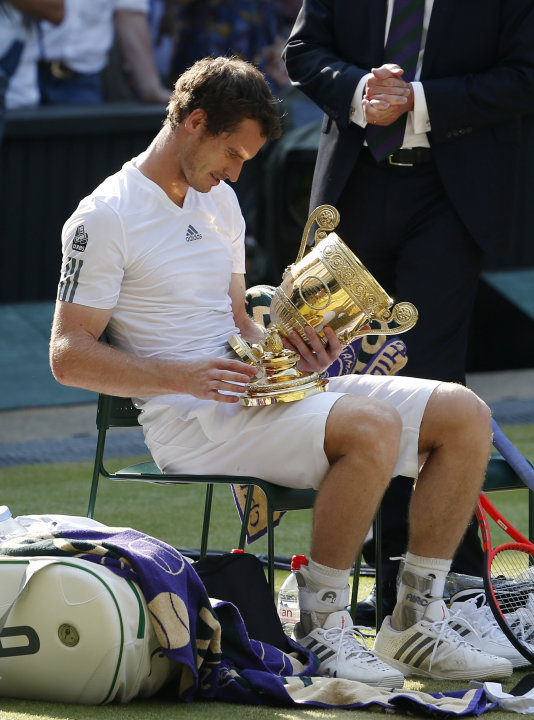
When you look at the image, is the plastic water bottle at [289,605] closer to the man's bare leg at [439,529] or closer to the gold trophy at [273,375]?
the man's bare leg at [439,529]

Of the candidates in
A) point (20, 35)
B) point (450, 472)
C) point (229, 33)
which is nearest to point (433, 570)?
point (450, 472)

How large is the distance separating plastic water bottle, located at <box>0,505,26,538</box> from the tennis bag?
0.24 meters

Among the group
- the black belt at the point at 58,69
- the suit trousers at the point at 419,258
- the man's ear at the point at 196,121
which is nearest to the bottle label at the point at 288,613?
the suit trousers at the point at 419,258

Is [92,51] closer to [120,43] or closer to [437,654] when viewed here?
[120,43]

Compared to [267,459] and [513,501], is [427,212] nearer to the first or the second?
[267,459]

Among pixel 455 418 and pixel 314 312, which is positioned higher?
pixel 314 312

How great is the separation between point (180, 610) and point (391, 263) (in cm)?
166

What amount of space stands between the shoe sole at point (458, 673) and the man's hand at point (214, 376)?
2.42 feet

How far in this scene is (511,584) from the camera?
3469 mm

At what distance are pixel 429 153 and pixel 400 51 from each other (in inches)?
12.8

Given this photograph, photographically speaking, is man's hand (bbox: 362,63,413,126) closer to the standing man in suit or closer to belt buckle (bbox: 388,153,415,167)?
the standing man in suit

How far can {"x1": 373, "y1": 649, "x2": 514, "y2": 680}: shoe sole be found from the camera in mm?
3222

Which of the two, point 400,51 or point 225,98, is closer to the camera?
point 225,98

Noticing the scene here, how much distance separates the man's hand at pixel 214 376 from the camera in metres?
3.09
